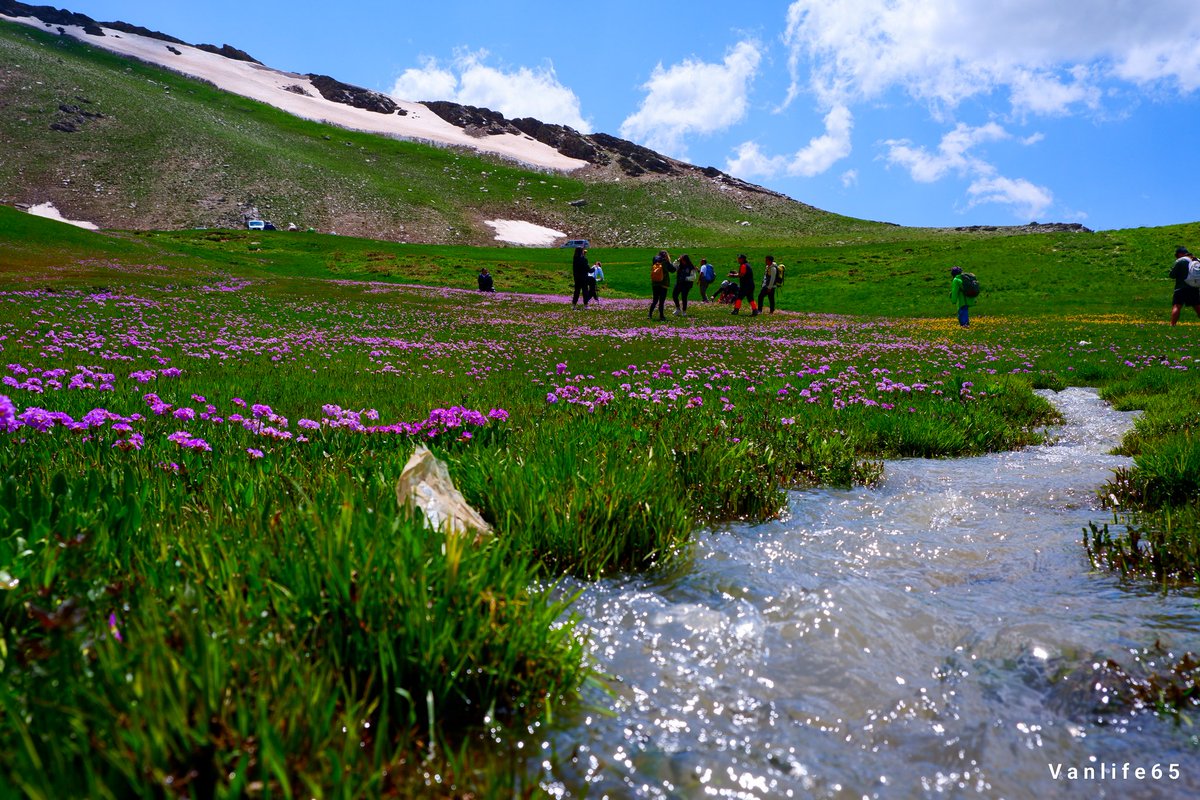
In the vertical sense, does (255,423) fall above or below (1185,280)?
below

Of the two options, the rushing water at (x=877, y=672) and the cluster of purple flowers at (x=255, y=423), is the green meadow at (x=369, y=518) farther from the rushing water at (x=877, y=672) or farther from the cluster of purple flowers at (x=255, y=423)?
the rushing water at (x=877, y=672)

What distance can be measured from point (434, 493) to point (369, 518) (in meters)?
0.80

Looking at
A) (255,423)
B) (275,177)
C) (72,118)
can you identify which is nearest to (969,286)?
(255,423)

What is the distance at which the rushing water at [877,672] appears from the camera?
6.91ft

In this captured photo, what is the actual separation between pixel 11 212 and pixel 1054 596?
67657 millimetres

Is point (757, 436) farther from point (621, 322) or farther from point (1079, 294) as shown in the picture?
point (1079, 294)

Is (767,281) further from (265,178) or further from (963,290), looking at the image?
(265,178)

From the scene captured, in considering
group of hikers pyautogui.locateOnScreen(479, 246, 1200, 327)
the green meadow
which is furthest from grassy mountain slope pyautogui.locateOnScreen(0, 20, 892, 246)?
the green meadow

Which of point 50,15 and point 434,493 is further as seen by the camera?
point 50,15

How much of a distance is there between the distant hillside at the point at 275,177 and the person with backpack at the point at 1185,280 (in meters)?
106

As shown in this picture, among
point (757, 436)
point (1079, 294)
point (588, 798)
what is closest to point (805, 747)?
point (588, 798)

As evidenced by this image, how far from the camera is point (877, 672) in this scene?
270 centimetres

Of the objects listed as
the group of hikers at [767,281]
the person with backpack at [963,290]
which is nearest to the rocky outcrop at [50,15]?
the group of hikers at [767,281]

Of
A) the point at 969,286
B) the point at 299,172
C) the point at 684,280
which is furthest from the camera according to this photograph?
the point at 299,172
